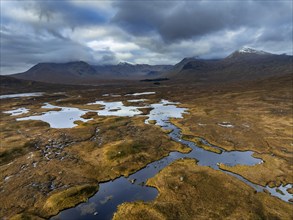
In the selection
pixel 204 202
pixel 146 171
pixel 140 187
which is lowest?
pixel 146 171

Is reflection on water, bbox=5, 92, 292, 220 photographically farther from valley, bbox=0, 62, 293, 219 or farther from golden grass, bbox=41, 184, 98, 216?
golden grass, bbox=41, 184, 98, 216

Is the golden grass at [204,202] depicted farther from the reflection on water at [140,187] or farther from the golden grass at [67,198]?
the golden grass at [67,198]

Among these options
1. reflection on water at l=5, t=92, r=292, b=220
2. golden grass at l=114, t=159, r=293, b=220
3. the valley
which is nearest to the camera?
golden grass at l=114, t=159, r=293, b=220

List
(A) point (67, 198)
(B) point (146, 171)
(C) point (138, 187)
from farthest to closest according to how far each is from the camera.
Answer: (B) point (146, 171), (C) point (138, 187), (A) point (67, 198)

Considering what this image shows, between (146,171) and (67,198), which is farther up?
(67,198)

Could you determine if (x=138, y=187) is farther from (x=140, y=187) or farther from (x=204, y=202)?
(x=204, y=202)

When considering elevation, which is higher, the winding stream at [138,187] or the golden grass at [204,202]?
the golden grass at [204,202]

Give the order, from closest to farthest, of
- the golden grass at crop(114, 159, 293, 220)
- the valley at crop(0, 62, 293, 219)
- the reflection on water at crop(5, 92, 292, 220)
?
1. the golden grass at crop(114, 159, 293, 220)
2. the valley at crop(0, 62, 293, 219)
3. the reflection on water at crop(5, 92, 292, 220)

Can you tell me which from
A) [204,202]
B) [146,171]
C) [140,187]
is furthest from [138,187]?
[204,202]

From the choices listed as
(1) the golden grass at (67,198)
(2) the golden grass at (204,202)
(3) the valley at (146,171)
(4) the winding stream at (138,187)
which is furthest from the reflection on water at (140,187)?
(2) the golden grass at (204,202)

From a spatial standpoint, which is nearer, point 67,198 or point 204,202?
point 204,202

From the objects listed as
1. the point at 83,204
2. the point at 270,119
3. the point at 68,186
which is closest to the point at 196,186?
the point at 83,204

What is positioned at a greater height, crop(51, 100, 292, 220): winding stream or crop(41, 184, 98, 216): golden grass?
crop(41, 184, 98, 216): golden grass

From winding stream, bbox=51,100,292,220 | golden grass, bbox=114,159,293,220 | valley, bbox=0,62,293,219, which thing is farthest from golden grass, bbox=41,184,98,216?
golden grass, bbox=114,159,293,220
